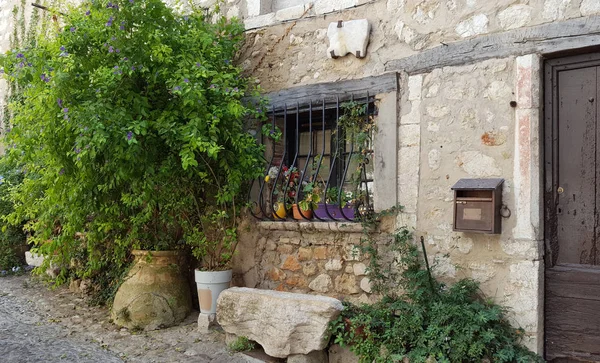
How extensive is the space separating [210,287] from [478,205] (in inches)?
85.5

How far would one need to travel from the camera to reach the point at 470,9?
326cm

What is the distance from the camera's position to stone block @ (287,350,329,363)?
327 cm

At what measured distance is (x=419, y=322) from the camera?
2977 millimetres

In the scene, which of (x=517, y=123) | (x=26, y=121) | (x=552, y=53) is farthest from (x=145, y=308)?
(x=552, y=53)

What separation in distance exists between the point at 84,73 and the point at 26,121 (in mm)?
578

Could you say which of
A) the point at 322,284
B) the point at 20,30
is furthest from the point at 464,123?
the point at 20,30

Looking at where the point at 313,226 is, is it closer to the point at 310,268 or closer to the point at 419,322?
the point at 310,268

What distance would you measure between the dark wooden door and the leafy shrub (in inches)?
10.7

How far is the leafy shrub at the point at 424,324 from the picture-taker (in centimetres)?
281

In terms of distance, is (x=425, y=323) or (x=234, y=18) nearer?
(x=425, y=323)

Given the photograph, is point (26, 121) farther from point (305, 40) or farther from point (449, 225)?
point (449, 225)

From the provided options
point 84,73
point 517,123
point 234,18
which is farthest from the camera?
point 234,18

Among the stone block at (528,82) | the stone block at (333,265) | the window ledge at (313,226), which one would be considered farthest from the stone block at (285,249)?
the stone block at (528,82)

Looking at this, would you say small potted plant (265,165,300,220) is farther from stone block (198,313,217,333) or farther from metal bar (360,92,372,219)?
stone block (198,313,217,333)
